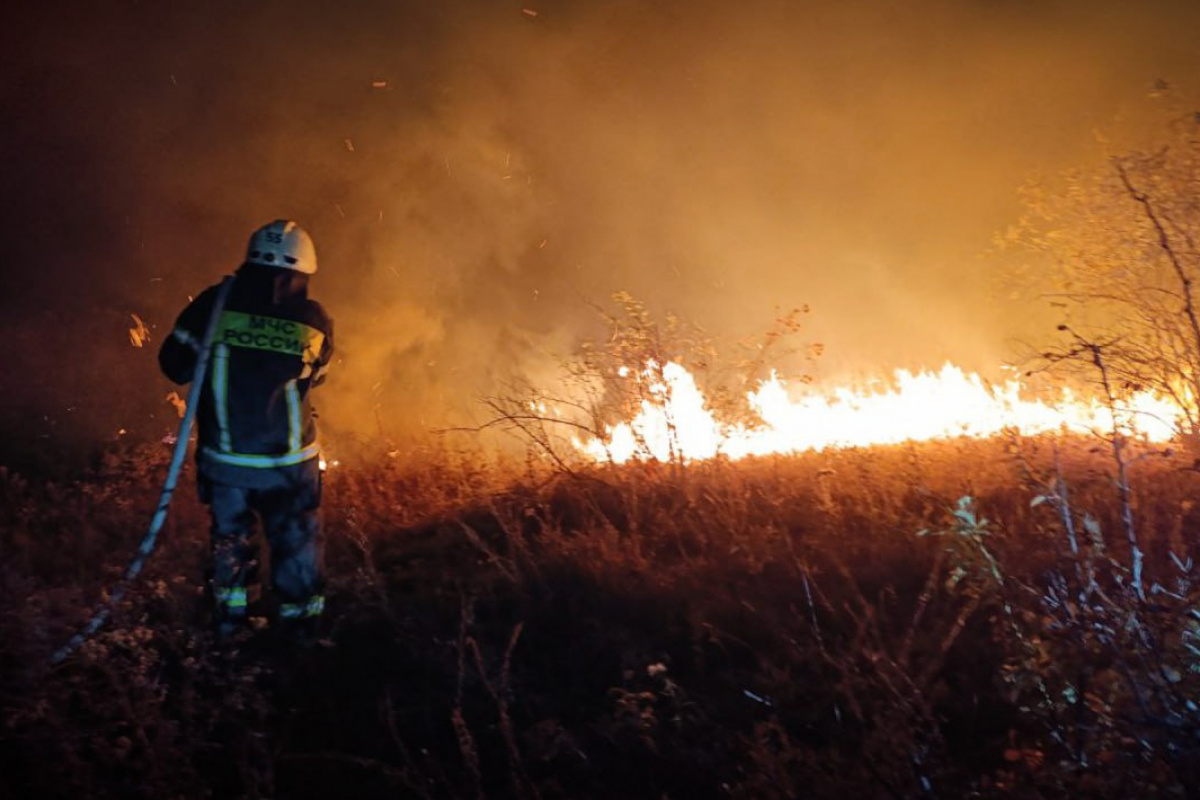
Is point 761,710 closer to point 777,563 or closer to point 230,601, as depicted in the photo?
point 777,563

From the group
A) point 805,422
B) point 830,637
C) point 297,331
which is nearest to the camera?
point 830,637

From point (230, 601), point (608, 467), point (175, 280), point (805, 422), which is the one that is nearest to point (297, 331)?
point (230, 601)

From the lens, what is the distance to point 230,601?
3557 mm

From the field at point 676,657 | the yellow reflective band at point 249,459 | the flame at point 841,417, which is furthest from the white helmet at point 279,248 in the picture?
the flame at point 841,417

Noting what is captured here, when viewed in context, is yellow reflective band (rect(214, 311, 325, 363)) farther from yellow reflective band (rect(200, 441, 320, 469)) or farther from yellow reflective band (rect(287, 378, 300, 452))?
yellow reflective band (rect(200, 441, 320, 469))

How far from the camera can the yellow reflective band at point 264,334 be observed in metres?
3.75

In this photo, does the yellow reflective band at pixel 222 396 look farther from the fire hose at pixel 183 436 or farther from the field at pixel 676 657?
the field at pixel 676 657

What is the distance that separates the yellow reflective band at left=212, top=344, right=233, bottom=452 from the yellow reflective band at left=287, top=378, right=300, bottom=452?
11.1 inches

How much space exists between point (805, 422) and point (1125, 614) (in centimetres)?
476

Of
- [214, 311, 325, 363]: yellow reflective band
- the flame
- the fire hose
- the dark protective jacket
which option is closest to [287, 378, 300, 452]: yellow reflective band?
the dark protective jacket

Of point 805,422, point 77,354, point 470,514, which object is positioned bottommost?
point 470,514

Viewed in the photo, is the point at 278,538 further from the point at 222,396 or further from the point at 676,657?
the point at 676,657

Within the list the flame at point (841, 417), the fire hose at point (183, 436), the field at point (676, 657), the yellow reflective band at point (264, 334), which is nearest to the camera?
the field at point (676, 657)

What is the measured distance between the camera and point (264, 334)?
379 centimetres
